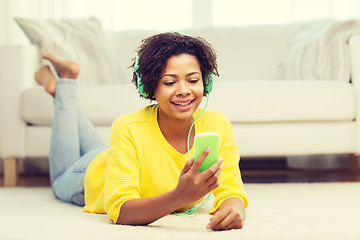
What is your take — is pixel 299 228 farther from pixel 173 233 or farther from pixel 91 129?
pixel 91 129

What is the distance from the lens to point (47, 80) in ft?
6.15

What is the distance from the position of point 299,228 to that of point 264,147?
0.96 m

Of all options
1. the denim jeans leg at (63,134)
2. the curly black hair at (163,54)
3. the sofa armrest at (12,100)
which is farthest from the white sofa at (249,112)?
the curly black hair at (163,54)

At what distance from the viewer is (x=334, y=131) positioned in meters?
2.07

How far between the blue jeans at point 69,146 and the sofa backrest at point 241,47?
0.90 metres

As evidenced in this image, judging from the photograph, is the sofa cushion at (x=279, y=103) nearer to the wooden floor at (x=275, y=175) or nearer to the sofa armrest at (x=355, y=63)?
the sofa armrest at (x=355, y=63)

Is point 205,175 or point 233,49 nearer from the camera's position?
point 205,175

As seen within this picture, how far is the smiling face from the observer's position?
114cm

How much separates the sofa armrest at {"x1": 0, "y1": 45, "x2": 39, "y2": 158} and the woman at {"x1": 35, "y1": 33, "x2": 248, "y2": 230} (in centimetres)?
83

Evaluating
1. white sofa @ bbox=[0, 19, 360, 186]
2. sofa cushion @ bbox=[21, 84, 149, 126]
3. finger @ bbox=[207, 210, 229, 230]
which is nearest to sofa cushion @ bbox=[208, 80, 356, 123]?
white sofa @ bbox=[0, 19, 360, 186]

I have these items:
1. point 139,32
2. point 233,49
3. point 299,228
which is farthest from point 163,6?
point 299,228

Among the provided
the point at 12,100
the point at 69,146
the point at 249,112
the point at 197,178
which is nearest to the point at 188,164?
the point at 197,178

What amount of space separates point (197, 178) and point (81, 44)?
174 cm

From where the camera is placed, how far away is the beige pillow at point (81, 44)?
7.87 ft
